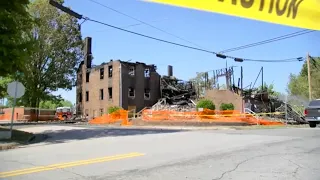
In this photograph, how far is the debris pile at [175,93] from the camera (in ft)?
161

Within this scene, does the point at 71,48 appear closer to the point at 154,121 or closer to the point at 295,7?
the point at 154,121

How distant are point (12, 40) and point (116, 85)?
32381 mm

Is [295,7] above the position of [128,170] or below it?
above

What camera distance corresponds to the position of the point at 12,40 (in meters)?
16.4

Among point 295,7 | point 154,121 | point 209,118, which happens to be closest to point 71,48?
point 154,121

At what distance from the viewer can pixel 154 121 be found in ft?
109

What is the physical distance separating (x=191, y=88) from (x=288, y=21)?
169ft

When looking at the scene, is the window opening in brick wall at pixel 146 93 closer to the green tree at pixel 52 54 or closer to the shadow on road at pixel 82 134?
the green tree at pixel 52 54

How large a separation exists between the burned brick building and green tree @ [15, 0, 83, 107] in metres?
2.84

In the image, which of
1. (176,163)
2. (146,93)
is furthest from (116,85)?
(176,163)

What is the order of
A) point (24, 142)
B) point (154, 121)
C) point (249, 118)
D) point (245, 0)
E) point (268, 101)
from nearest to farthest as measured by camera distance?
point (245, 0)
point (24, 142)
point (249, 118)
point (154, 121)
point (268, 101)

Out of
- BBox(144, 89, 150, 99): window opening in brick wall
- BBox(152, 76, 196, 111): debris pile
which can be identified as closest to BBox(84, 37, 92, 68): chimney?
BBox(144, 89, 150, 99): window opening in brick wall

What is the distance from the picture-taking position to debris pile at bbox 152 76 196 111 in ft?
161

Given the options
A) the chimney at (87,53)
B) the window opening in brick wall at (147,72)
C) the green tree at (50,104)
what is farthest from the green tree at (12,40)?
the green tree at (50,104)
